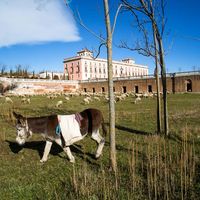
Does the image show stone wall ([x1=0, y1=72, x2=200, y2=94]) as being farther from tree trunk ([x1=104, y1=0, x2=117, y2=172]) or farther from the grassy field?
tree trunk ([x1=104, y1=0, x2=117, y2=172])

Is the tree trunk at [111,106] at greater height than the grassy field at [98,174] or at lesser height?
greater

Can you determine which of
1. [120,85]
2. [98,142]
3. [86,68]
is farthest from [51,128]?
[86,68]

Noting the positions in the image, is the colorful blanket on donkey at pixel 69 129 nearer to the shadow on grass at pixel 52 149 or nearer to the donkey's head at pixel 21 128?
the shadow on grass at pixel 52 149

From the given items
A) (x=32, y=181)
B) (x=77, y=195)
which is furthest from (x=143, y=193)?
(x=32, y=181)

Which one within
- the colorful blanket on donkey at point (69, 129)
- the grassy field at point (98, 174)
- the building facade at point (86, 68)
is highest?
the building facade at point (86, 68)

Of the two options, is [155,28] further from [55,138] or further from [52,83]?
[52,83]

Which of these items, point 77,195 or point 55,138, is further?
point 55,138

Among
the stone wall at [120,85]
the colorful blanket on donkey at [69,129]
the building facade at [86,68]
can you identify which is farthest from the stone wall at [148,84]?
the colorful blanket on donkey at [69,129]

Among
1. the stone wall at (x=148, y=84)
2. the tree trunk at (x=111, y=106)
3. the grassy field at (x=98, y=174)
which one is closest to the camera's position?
the grassy field at (x=98, y=174)

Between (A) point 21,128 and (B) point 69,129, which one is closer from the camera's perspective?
(B) point 69,129

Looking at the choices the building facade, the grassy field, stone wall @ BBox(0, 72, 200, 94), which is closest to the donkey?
the grassy field

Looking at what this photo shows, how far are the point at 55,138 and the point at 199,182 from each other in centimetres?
406

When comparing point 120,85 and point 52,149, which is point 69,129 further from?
point 120,85

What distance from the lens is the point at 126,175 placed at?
712 cm
